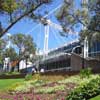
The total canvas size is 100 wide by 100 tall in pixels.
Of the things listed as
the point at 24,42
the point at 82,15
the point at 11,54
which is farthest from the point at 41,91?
the point at 11,54

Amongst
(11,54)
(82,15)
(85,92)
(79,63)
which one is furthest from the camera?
(11,54)

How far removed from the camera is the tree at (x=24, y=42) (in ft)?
306

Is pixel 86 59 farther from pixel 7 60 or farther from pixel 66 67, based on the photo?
pixel 7 60

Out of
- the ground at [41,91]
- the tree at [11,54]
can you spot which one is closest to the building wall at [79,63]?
the tree at [11,54]

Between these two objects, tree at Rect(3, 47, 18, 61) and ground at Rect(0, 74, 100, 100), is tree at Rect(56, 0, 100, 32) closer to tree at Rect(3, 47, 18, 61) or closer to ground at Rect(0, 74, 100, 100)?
ground at Rect(0, 74, 100, 100)

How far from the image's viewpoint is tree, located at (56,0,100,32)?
51156 millimetres

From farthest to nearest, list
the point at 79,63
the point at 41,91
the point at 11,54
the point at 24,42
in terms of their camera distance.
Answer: the point at 11,54 < the point at 24,42 < the point at 79,63 < the point at 41,91

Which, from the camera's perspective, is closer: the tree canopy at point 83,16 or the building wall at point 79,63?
the tree canopy at point 83,16

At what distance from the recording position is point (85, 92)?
50.2 ft

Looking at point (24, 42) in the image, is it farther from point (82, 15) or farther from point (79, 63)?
point (82, 15)

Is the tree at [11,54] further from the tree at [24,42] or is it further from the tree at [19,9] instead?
the tree at [19,9]

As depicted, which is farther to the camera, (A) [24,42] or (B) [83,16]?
(A) [24,42]

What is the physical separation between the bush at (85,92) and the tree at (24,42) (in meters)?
76.4

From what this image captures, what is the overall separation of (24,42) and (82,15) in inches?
1697
